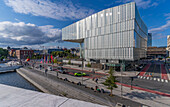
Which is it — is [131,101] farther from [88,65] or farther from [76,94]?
A: [88,65]

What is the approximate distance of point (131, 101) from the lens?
14.4m

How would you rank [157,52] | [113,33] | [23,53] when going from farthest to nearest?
[23,53]
[157,52]
[113,33]

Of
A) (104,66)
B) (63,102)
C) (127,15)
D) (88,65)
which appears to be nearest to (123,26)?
(127,15)

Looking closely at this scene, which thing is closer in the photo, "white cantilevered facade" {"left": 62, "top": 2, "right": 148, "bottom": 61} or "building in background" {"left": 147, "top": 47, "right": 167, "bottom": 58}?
"white cantilevered facade" {"left": 62, "top": 2, "right": 148, "bottom": 61}

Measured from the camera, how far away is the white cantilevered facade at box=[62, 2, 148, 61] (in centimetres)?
3928

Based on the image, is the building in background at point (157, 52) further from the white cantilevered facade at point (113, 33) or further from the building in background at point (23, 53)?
the building in background at point (23, 53)

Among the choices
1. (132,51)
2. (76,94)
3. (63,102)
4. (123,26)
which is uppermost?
(123,26)

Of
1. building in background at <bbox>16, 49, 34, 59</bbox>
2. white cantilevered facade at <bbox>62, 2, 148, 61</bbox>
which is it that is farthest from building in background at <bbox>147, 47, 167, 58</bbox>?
building in background at <bbox>16, 49, 34, 59</bbox>

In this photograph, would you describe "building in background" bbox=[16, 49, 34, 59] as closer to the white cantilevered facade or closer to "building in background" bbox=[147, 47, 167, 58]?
the white cantilevered facade

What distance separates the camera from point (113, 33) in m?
44.6

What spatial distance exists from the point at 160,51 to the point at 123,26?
109461 millimetres

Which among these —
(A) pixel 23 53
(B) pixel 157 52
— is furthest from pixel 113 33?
(A) pixel 23 53

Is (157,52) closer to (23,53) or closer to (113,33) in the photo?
(113,33)

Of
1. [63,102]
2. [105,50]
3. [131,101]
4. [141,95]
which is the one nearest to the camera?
[63,102]
